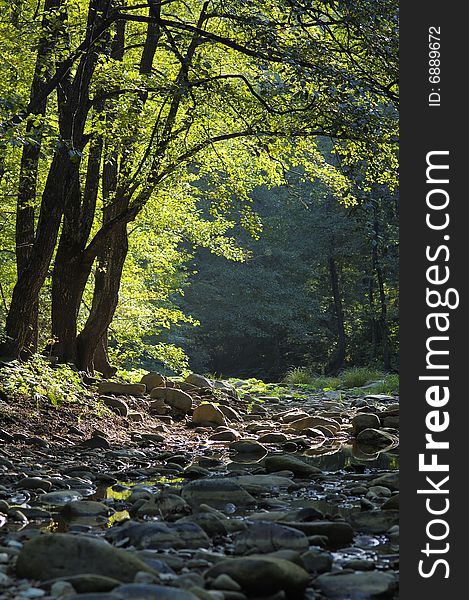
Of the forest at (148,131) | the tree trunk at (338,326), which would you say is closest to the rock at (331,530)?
the forest at (148,131)

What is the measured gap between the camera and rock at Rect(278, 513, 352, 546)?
3.96m

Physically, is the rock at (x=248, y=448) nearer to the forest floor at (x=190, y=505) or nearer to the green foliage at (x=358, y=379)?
the forest floor at (x=190, y=505)

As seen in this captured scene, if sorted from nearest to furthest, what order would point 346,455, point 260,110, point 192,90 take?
point 346,455
point 192,90
point 260,110

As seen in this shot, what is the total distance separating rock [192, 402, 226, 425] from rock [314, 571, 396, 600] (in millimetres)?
7342

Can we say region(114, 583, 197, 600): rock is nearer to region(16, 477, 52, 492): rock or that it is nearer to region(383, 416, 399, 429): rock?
region(16, 477, 52, 492): rock

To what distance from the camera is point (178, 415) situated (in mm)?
11078

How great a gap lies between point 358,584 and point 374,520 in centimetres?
134

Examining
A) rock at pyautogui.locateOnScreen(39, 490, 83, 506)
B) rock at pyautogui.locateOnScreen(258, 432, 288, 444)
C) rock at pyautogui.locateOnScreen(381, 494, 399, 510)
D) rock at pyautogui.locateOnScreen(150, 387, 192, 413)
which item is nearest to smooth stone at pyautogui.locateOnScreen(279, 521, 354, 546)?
rock at pyautogui.locateOnScreen(381, 494, 399, 510)

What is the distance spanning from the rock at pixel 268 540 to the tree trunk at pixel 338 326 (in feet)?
78.8

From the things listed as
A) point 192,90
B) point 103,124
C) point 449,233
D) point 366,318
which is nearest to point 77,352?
point 103,124

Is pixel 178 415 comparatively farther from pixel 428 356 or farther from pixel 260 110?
pixel 428 356

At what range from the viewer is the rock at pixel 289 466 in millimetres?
6375

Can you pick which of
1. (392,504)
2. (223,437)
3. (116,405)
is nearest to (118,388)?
(116,405)

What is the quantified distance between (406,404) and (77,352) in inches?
324
